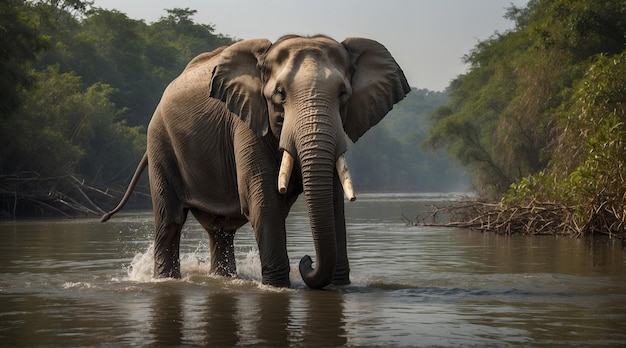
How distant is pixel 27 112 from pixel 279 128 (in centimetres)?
3121

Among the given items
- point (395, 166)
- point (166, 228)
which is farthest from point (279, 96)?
point (395, 166)

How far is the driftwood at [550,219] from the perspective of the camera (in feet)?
61.2

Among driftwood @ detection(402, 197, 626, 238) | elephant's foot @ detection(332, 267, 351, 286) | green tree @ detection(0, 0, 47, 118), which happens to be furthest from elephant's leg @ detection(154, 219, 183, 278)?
green tree @ detection(0, 0, 47, 118)

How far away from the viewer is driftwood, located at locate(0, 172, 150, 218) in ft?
118

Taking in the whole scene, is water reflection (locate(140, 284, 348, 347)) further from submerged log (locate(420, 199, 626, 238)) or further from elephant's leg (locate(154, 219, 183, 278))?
submerged log (locate(420, 199, 626, 238))

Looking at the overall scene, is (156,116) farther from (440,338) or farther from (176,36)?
(176,36)

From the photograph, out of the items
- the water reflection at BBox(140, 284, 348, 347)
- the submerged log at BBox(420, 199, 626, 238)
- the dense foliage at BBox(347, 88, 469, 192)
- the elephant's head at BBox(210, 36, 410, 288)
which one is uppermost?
the dense foliage at BBox(347, 88, 469, 192)

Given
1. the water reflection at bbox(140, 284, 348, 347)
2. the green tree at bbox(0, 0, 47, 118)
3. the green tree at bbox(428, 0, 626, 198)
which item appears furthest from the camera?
the green tree at bbox(0, 0, 47, 118)

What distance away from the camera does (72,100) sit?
4688 centimetres

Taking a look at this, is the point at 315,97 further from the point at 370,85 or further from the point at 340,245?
the point at 340,245

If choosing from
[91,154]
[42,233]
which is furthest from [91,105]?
[42,233]

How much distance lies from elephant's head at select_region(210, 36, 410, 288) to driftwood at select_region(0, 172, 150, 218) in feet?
81.7

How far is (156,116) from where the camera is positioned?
1251 centimetres

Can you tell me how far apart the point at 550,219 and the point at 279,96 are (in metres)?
12.3
